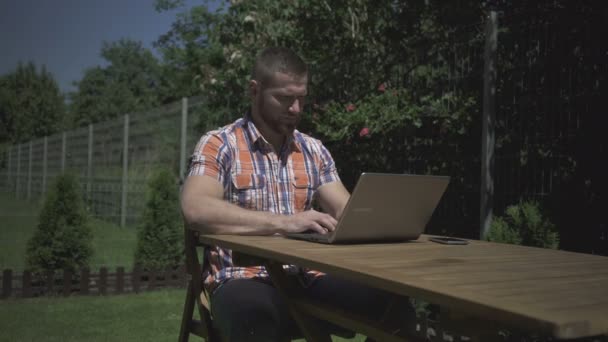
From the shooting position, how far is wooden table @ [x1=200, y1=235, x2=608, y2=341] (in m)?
1.22

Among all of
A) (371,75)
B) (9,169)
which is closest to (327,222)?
(371,75)

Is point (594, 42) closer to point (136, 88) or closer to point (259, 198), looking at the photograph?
point (259, 198)

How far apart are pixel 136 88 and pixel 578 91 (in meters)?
58.0

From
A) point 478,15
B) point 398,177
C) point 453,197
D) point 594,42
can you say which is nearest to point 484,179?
point 453,197

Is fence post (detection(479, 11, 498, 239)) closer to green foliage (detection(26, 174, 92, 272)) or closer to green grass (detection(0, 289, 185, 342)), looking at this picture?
green grass (detection(0, 289, 185, 342))

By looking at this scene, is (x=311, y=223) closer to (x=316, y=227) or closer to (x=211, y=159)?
(x=316, y=227)

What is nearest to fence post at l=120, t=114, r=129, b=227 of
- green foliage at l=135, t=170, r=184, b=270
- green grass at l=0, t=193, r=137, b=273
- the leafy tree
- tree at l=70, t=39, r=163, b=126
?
green grass at l=0, t=193, r=137, b=273

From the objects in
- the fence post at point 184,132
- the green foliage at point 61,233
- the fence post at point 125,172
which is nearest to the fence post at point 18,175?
the fence post at point 125,172

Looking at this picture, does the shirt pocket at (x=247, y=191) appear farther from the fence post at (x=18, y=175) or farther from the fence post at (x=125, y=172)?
the fence post at (x=18, y=175)

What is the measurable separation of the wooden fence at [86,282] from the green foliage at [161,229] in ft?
0.52

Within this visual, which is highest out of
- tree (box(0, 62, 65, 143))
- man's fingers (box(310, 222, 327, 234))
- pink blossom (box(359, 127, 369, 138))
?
tree (box(0, 62, 65, 143))

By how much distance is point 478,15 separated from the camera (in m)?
7.36

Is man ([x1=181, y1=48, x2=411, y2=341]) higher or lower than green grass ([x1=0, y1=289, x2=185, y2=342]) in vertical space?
higher

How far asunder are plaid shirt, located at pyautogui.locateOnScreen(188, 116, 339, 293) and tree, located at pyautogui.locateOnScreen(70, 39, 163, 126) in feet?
168
